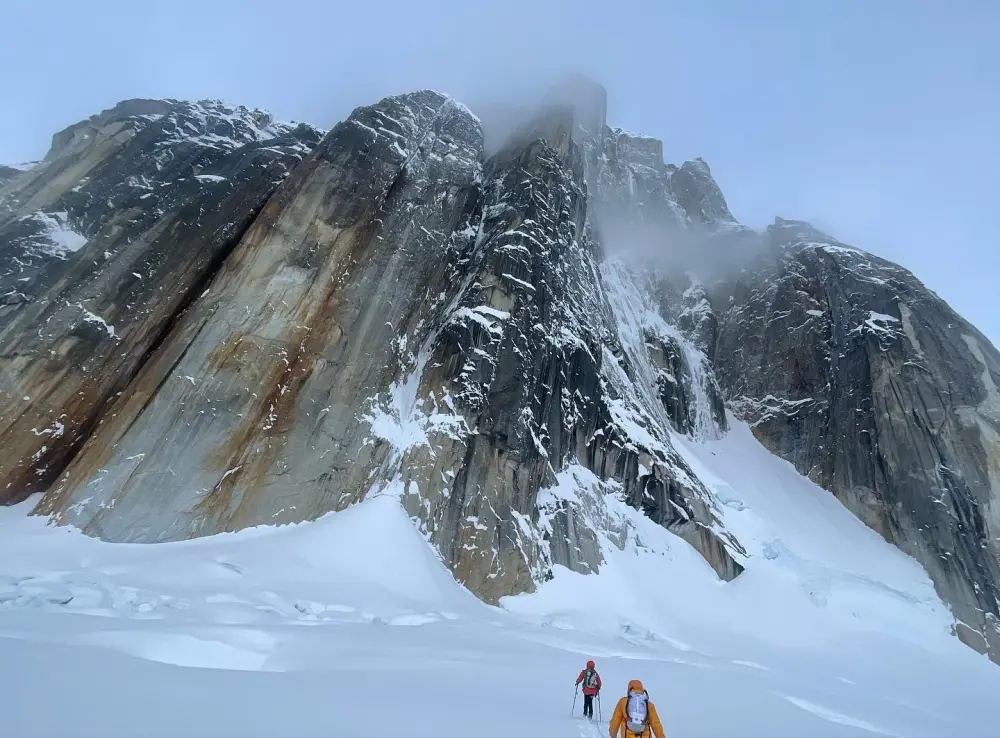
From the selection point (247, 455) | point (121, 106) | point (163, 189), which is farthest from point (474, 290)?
point (121, 106)

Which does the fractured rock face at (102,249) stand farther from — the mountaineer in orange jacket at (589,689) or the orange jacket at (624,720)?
the orange jacket at (624,720)

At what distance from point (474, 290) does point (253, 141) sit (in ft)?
70.2

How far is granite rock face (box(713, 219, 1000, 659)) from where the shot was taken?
104 ft

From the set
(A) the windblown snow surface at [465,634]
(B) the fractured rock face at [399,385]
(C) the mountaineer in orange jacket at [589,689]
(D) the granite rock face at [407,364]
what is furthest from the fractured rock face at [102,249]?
(C) the mountaineer in orange jacket at [589,689]

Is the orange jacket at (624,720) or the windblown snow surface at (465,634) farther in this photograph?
the orange jacket at (624,720)

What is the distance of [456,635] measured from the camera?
14930 mm

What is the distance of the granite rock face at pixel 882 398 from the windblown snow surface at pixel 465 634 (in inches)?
92.6

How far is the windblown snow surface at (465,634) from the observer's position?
6121 mm

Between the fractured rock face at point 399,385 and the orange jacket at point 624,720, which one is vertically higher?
the fractured rock face at point 399,385

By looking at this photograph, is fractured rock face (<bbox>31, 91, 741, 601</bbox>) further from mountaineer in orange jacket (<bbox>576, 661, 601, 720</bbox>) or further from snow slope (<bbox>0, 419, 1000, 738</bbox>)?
mountaineer in orange jacket (<bbox>576, 661, 601, 720</bbox>)

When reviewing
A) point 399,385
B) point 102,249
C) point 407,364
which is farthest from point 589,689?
point 102,249

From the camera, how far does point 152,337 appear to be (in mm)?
24578

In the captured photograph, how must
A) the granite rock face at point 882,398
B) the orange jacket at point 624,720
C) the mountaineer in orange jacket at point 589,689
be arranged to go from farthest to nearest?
1. the granite rock face at point 882,398
2. the mountaineer in orange jacket at point 589,689
3. the orange jacket at point 624,720

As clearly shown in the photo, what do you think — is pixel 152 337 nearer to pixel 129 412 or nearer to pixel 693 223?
pixel 129 412
